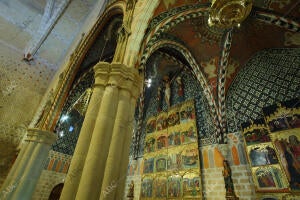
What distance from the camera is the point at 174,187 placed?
6.17m

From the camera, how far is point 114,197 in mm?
2420

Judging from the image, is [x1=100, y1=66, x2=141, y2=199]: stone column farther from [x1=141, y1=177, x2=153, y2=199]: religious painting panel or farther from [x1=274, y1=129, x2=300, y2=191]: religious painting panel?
[x1=141, y1=177, x2=153, y2=199]: religious painting panel

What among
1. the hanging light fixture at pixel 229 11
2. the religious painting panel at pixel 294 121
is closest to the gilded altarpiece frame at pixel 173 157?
the religious painting panel at pixel 294 121

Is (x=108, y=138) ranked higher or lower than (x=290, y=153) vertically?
lower

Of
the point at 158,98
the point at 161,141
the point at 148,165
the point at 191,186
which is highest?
the point at 158,98

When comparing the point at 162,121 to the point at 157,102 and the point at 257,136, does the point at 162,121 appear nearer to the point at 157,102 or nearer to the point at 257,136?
the point at 157,102

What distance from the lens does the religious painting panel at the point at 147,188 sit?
6.76m

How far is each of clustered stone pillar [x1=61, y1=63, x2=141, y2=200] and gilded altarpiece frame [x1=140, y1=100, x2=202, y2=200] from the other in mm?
3959

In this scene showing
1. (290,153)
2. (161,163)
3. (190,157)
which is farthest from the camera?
(161,163)

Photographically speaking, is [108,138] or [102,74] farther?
[102,74]

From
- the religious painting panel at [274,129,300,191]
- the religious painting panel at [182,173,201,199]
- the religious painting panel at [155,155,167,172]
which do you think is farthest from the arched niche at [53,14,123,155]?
the religious painting panel at [274,129,300,191]

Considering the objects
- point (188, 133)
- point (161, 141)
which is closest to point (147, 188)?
point (161, 141)

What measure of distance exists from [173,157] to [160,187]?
123 centimetres

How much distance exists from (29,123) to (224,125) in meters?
8.75
